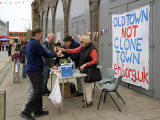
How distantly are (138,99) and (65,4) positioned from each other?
402 inches

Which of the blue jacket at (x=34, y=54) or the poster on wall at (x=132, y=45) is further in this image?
Answer: the poster on wall at (x=132, y=45)

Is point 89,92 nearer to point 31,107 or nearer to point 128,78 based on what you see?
point 31,107

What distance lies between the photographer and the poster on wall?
587cm

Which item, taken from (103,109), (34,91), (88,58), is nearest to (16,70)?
(34,91)

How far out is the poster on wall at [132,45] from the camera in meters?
5.87

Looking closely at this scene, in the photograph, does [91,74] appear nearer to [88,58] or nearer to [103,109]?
[88,58]

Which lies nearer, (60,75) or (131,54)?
(60,75)

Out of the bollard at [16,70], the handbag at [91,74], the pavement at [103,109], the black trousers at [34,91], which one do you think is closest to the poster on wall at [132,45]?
the pavement at [103,109]

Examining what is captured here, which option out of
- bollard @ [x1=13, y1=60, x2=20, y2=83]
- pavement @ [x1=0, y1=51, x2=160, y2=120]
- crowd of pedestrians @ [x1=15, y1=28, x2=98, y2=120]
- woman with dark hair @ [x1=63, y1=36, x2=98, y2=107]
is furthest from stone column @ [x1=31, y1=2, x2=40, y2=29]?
woman with dark hair @ [x1=63, y1=36, x2=98, y2=107]

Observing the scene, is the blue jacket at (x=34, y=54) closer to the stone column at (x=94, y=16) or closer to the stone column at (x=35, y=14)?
the stone column at (x=94, y=16)

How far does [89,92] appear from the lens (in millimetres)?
5070

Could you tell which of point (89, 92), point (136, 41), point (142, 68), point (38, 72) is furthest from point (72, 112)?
point (136, 41)

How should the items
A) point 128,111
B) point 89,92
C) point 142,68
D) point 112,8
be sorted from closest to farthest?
point 128,111, point 89,92, point 142,68, point 112,8

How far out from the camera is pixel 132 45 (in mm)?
6430
